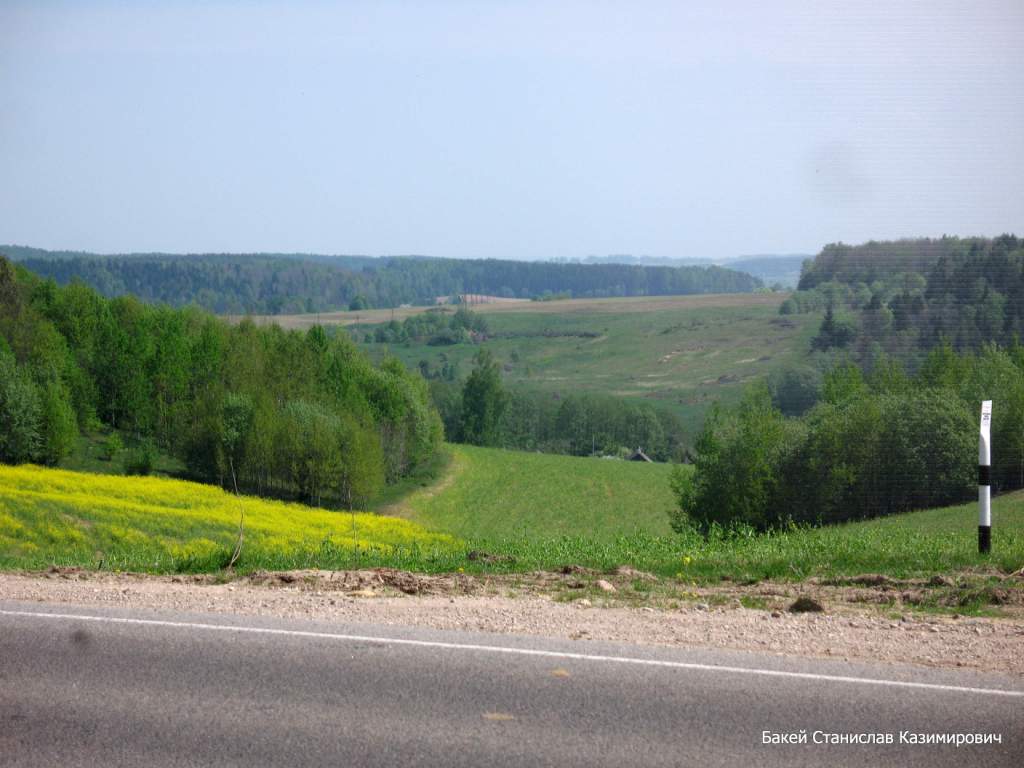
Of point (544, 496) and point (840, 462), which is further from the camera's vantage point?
point (544, 496)

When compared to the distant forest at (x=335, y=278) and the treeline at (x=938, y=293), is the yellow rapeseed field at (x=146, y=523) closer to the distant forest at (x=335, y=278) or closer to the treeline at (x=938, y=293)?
the treeline at (x=938, y=293)

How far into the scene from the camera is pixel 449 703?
17.2 ft

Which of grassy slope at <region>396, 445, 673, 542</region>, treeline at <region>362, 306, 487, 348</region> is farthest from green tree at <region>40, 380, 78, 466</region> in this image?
treeline at <region>362, 306, 487, 348</region>

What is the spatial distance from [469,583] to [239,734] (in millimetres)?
3530

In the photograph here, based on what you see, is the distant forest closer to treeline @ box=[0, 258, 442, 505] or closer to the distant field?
the distant field

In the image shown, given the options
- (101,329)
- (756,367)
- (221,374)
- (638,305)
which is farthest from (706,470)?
(638,305)

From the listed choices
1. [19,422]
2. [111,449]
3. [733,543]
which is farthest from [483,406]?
[733,543]

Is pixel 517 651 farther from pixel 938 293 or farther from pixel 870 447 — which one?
pixel 938 293

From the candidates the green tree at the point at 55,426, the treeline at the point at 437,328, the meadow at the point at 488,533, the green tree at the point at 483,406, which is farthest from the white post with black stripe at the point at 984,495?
the treeline at the point at 437,328

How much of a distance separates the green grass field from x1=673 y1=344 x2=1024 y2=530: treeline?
462cm

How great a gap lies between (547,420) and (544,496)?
3137 cm

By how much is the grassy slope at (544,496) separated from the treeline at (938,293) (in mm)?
9603

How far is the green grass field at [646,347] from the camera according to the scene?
36906 millimetres

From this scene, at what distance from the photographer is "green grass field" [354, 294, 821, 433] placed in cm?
3691
